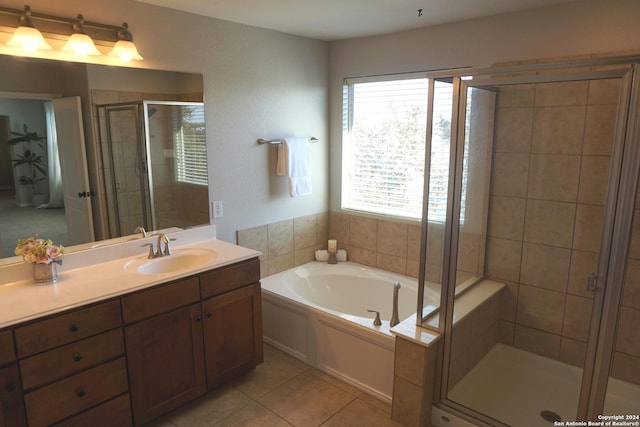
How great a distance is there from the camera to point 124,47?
2.39 metres

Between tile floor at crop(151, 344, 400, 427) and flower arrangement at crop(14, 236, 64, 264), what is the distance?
1.08m

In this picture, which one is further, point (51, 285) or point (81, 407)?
point (51, 285)

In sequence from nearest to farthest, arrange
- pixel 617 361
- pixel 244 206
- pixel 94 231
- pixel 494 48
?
pixel 617 361 < pixel 94 231 < pixel 494 48 < pixel 244 206

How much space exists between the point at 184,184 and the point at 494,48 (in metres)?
2.31

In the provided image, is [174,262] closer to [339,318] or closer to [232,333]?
[232,333]

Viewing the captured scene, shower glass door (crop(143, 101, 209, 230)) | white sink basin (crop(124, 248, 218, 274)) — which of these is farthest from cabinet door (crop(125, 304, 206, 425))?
shower glass door (crop(143, 101, 209, 230))

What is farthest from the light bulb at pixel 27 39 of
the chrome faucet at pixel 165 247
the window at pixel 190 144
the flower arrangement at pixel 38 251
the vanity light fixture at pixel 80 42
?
the chrome faucet at pixel 165 247

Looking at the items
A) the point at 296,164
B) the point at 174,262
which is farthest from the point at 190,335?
the point at 296,164

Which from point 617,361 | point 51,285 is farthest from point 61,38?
point 617,361

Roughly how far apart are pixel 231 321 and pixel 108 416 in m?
0.78

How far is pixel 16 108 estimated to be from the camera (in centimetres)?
214

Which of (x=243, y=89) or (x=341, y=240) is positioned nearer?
(x=243, y=89)

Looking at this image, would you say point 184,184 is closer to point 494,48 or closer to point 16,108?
point 16,108

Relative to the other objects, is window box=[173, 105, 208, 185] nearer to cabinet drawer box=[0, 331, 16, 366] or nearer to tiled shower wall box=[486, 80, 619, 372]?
cabinet drawer box=[0, 331, 16, 366]
